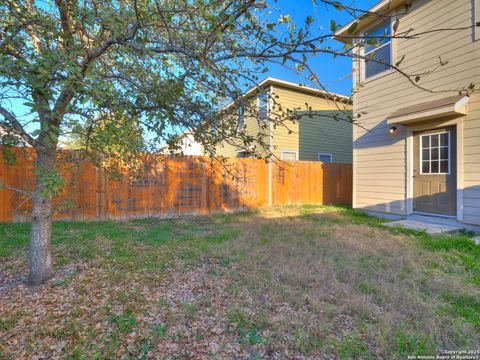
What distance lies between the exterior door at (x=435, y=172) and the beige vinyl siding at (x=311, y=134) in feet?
14.8

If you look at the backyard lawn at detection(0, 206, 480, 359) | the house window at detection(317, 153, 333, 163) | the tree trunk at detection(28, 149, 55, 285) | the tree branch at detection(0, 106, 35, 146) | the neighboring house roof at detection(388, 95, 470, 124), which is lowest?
the backyard lawn at detection(0, 206, 480, 359)

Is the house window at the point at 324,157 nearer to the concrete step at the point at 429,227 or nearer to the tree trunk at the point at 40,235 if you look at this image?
the concrete step at the point at 429,227

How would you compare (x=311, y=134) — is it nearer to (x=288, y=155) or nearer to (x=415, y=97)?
(x=288, y=155)

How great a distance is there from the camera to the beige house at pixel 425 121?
189 inches

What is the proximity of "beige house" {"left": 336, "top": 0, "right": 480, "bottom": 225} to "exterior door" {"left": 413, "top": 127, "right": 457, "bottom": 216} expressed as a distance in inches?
0.7

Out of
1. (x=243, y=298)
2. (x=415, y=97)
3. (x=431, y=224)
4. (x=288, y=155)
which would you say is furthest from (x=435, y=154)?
(x=288, y=155)

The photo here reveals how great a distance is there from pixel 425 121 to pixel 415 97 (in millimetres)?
711

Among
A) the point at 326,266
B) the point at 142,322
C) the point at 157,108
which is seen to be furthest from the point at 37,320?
the point at 326,266

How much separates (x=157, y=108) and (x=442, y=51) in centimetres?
650

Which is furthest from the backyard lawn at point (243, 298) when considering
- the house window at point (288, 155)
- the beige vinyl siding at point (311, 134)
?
the beige vinyl siding at point (311, 134)

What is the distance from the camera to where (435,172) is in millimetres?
5445

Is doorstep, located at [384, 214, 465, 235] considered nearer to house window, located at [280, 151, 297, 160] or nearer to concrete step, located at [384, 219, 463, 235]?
concrete step, located at [384, 219, 463, 235]

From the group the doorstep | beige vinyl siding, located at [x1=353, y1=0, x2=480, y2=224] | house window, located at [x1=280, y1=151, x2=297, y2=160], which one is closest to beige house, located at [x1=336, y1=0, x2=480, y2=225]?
beige vinyl siding, located at [x1=353, y1=0, x2=480, y2=224]

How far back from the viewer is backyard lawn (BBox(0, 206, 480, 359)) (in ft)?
6.43
